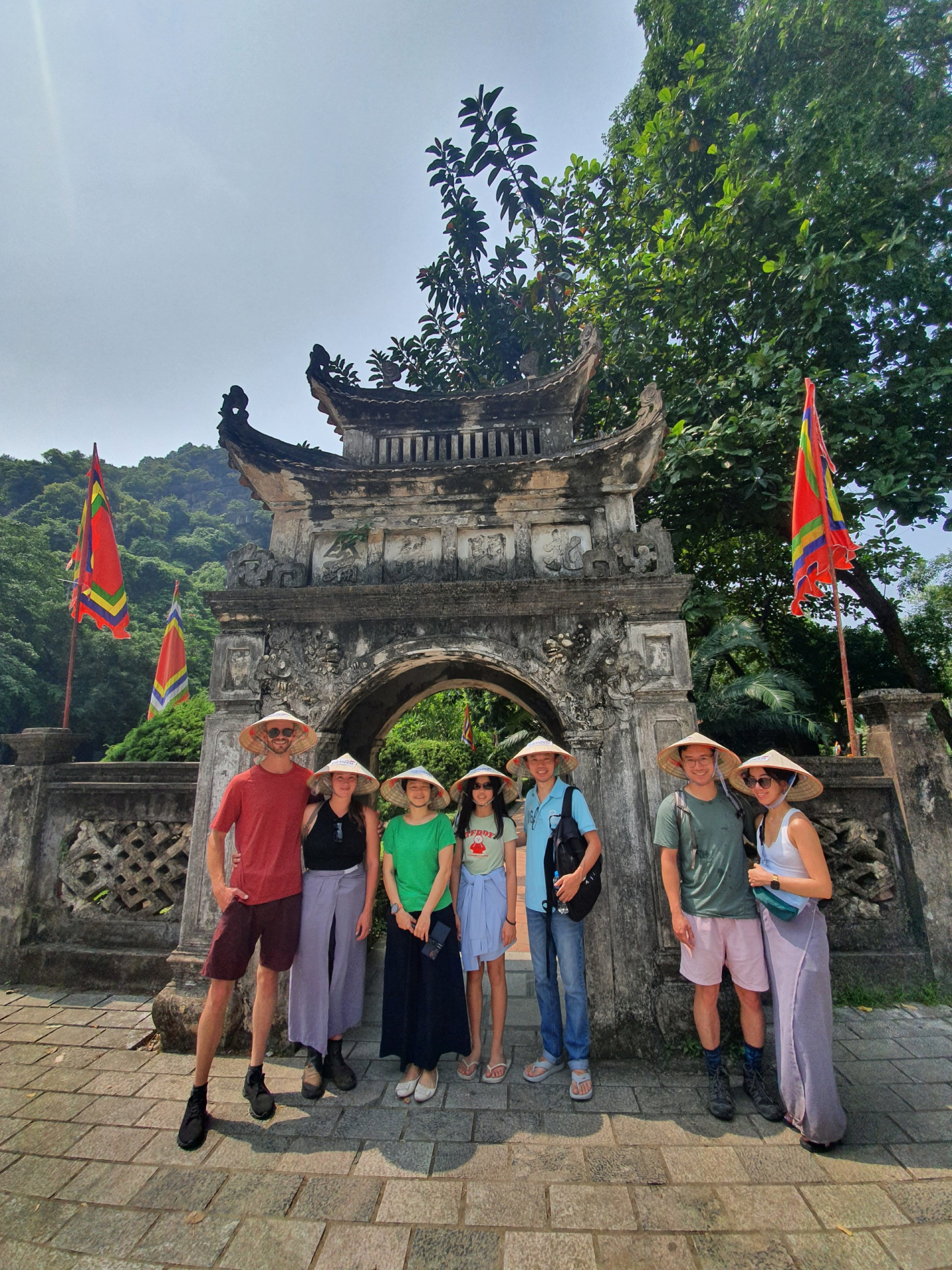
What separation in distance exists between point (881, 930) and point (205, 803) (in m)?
5.98

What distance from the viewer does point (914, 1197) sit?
9.18 ft

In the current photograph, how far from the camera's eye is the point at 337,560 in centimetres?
562

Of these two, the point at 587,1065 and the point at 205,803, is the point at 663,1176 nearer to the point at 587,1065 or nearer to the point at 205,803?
the point at 587,1065

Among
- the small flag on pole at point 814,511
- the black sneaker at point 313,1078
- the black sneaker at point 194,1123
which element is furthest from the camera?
the small flag on pole at point 814,511

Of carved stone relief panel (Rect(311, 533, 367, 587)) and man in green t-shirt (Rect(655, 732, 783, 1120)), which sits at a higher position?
carved stone relief panel (Rect(311, 533, 367, 587))

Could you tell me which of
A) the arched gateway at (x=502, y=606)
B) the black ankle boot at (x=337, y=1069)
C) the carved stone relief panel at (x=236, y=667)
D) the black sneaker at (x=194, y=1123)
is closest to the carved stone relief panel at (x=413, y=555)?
the arched gateway at (x=502, y=606)

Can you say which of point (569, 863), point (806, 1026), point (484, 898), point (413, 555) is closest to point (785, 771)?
point (806, 1026)

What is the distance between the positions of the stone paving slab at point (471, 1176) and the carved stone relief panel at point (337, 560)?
12.6 feet

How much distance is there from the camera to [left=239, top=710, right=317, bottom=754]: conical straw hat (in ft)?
13.2

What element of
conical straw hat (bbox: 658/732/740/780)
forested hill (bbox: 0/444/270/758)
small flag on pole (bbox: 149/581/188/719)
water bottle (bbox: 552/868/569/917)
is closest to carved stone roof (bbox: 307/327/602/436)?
forested hill (bbox: 0/444/270/758)

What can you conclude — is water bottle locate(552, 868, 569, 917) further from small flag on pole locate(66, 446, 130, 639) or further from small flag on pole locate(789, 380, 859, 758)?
small flag on pole locate(66, 446, 130, 639)

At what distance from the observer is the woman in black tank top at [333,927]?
3893mm

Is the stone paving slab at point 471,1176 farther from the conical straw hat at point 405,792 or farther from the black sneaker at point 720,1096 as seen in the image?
the conical straw hat at point 405,792

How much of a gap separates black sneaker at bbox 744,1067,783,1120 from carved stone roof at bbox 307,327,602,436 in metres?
5.61
